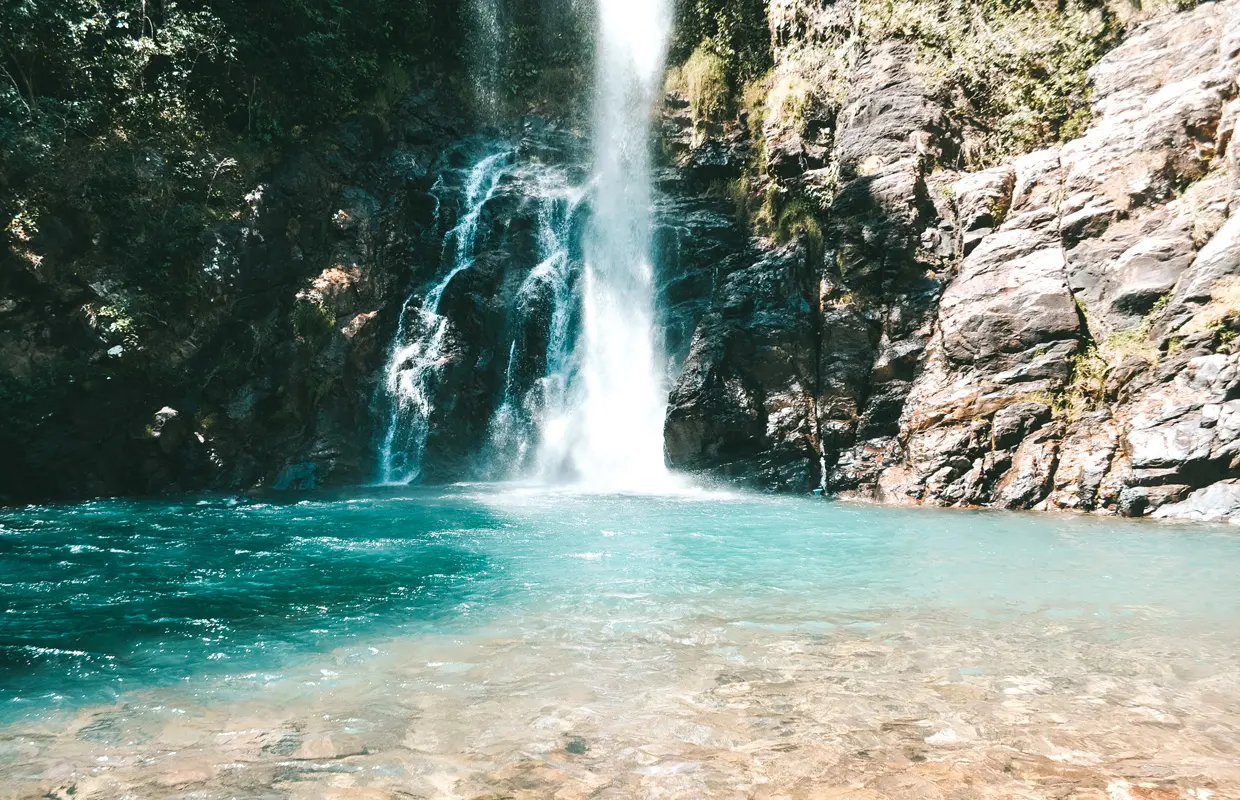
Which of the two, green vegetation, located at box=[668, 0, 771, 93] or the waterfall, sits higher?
green vegetation, located at box=[668, 0, 771, 93]

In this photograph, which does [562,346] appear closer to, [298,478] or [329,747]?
[298,478]

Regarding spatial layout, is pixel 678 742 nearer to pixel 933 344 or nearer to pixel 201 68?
pixel 933 344

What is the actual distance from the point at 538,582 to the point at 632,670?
2.41m

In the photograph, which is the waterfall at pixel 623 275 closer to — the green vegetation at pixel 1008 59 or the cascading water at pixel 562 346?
the cascading water at pixel 562 346

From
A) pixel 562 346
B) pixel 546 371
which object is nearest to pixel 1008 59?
pixel 562 346

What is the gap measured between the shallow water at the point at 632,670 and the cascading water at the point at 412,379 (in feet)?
29.6

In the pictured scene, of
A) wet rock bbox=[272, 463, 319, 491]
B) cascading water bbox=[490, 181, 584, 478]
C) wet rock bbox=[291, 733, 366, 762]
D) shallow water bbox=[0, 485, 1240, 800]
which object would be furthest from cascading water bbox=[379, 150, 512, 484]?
wet rock bbox=[291, 733, 366, 762]

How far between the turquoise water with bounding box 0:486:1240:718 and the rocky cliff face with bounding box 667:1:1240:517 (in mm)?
1563

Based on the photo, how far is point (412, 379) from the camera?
56.3 ft

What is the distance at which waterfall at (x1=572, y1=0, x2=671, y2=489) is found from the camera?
55.0 feet

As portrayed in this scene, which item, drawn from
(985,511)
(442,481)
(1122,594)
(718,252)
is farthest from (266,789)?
(718,252)

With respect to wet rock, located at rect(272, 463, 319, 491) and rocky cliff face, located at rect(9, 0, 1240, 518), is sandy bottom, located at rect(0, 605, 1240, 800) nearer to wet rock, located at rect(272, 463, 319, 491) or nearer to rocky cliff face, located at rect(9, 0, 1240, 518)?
rocky cliff face, located at rect(9, 0, 1240, 518)

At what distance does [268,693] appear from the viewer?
11.6 ft

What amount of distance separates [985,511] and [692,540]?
5213mm
